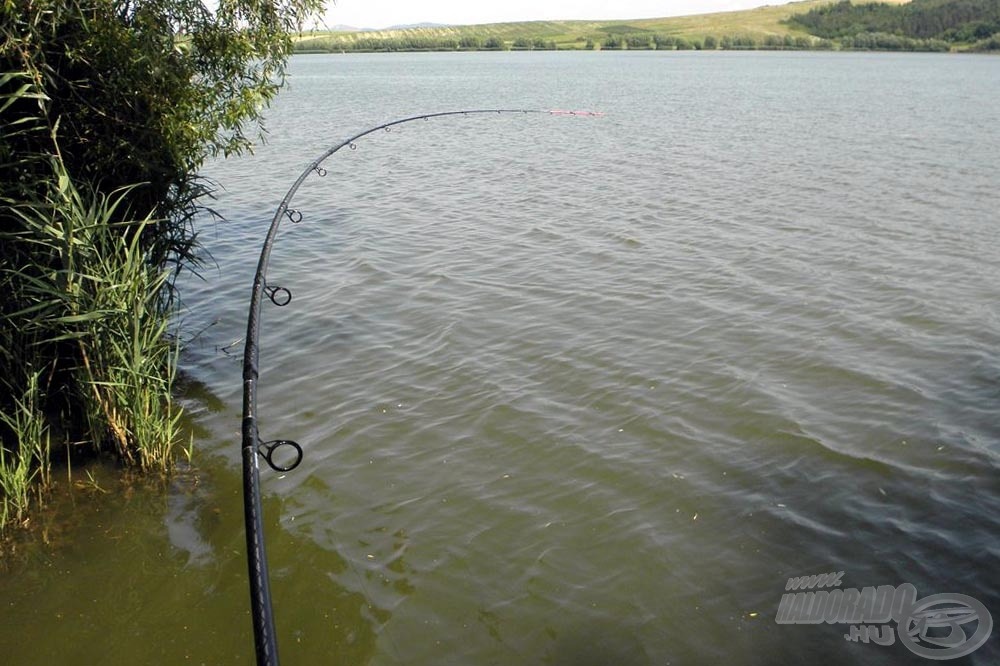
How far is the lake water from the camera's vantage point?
5.12 meters

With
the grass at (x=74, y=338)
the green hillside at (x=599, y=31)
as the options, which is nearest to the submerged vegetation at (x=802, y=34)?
the green hillside at (x=599, y=31)

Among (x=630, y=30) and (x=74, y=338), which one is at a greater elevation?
(x=630, y=30)

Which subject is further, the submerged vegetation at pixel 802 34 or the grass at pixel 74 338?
the submerged vegetation at pixel 802 34

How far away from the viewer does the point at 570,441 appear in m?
7.32

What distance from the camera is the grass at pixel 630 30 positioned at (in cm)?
13475

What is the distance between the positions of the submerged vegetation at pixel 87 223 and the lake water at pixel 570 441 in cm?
67

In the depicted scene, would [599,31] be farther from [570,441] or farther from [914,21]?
[570,441]

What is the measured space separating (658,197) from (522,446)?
11.5 metres

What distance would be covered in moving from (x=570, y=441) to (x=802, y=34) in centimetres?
14216

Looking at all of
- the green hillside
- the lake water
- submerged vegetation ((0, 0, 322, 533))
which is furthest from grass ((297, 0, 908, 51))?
submerged vegetation ((0, 0, 322, 533))

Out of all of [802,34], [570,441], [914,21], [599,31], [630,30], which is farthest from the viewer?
[630,30]

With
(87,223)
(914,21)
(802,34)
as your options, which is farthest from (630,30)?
(87,223)

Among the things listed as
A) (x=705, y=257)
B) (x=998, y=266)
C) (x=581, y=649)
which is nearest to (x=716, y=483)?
(x=581, y=649)

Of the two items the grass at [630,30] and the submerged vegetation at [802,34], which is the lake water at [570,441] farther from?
the grass at [630,30]
